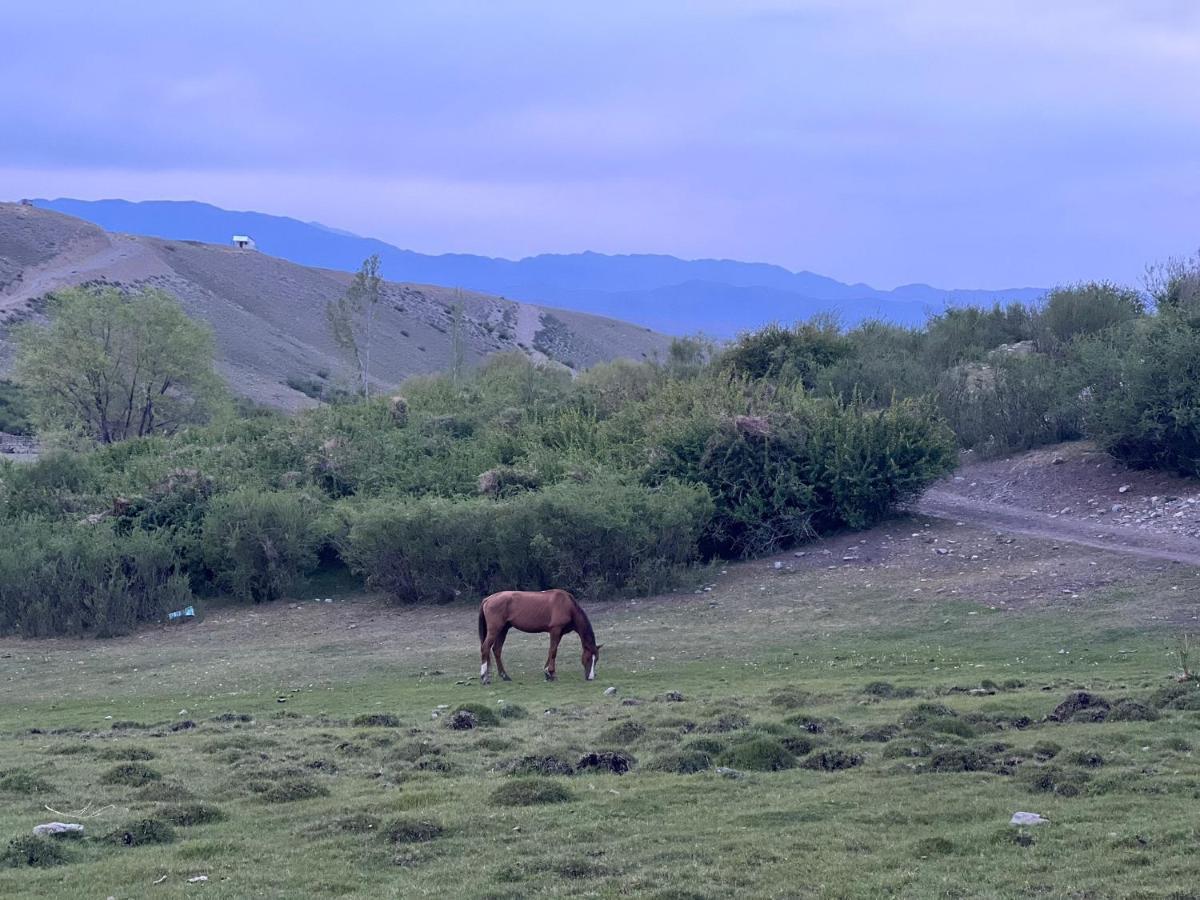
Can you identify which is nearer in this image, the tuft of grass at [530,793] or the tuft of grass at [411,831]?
the tuft of grass at [411,831]

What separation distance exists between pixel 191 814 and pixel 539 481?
20.6m

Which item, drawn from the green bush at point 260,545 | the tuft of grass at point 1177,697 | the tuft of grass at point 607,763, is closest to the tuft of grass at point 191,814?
the tuft of grass at point 607,763

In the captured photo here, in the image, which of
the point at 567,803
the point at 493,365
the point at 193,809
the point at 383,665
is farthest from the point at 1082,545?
the point at 493,365

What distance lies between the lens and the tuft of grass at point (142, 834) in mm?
9344

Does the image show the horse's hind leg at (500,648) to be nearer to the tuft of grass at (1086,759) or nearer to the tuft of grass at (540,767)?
the tuft of grass at (540,767)

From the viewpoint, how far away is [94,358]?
54594mm

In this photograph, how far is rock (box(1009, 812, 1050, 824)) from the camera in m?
8.98

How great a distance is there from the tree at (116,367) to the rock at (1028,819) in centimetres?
5002

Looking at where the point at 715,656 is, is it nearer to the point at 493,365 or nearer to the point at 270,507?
the point at 270,507

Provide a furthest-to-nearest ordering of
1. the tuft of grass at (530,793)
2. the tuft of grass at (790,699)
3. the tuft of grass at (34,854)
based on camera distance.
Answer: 1. the tuft of grass at (790,699)
2. the tuft of grass at (530,793)
3. the tuft of grass at (34,854)

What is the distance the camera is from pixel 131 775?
11.6 meters

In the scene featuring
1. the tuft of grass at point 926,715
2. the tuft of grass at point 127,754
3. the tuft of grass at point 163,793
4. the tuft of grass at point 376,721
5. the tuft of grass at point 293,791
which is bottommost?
the tuft of grass at point 376,721

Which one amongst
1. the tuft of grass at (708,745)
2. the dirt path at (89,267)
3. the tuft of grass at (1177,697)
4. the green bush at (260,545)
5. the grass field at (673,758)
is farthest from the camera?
the dirt path at (89,267)

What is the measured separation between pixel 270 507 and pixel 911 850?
22.8 m
